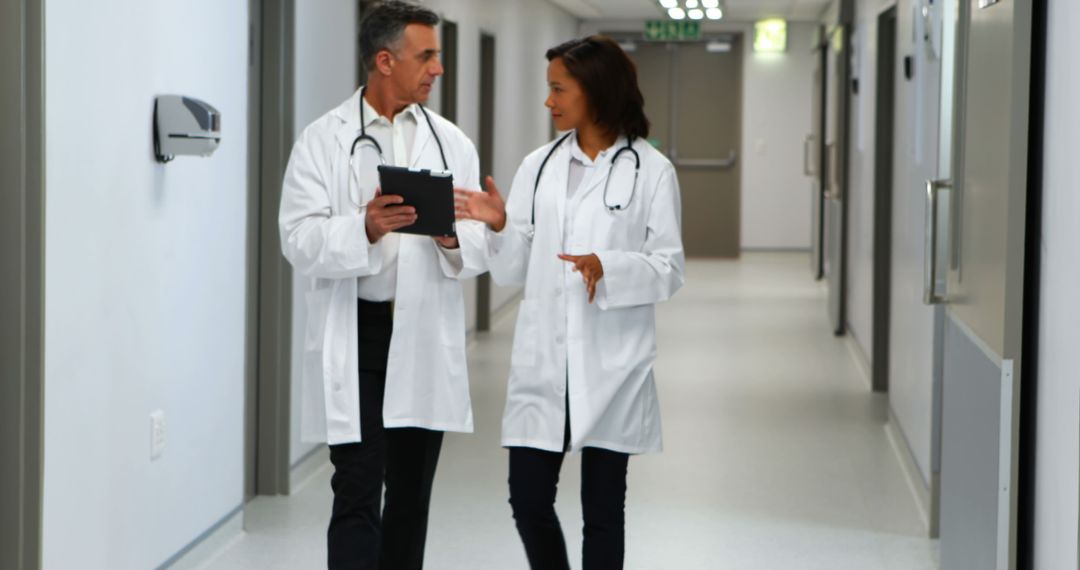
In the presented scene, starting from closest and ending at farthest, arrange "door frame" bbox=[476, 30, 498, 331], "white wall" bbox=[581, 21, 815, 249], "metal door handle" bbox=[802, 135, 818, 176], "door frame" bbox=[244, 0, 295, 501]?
"door frame" bbox=[244, 0, 295, 501]
"door frame" bbox=[476, 30, 498, 331]
"metal door handle" bbox=[802, 135, 818, 176]
"white wall" bbox=[581, 21, 815, 249]

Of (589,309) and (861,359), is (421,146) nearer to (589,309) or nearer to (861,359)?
(589,309)

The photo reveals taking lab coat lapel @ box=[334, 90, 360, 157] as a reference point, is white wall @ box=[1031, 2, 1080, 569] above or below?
below

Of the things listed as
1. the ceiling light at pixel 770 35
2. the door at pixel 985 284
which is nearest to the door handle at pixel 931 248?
the door at pixel 985 284

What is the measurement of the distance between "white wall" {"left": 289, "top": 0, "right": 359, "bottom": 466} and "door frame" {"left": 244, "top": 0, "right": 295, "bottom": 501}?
85mm

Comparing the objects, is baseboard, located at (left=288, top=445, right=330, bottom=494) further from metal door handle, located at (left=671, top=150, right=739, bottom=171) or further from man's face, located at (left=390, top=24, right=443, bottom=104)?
metal door handle, located at (left=671, top=150, right=739, bottom=171)

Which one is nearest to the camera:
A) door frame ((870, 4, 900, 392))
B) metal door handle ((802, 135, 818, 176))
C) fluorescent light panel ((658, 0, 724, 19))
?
door frame ((870, 4, 900, 392))

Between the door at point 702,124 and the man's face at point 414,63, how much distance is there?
14.2 meters

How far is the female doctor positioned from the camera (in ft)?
10.2

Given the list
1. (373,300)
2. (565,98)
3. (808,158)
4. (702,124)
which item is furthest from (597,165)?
(702,124)

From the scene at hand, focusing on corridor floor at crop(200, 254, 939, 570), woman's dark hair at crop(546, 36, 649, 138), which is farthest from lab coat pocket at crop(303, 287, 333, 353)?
corridor floor at crop(200, 254, 939, 570)

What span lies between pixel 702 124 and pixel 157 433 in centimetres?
1420

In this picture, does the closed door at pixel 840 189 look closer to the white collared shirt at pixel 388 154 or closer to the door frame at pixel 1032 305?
the white collared shirt at pixel 388 154

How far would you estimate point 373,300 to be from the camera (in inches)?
127

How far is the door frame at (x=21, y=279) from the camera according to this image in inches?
117
